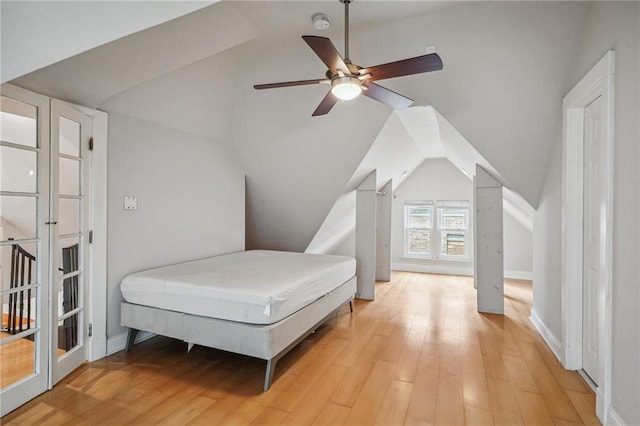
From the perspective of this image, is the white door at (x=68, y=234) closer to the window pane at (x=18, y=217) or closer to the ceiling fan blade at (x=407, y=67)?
the window pane at (x=18, y=217)

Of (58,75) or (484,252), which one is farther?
(484,252)

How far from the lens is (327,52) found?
1760 millimetres

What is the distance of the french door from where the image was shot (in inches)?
73.9

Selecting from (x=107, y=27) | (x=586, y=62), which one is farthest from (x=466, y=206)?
(x=107, y=27)

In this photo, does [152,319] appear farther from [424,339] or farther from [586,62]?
[586,62]

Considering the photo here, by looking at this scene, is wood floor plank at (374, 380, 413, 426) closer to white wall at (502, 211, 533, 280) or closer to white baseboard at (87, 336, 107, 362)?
white baseboard at (87, 336, 107, 362)

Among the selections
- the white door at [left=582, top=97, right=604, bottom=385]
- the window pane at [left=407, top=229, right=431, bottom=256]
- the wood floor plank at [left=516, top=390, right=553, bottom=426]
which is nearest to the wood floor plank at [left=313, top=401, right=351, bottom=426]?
the wood floor plank at [left=516, top=390, right=553, bottom=426]

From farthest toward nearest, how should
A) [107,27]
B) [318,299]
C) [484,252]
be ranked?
[484,252], [318,299], [107,27]

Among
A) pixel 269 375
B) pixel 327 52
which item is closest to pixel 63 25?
pixel 327 52

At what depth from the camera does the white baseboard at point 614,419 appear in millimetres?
1606

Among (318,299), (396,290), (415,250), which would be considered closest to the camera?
(318,299)

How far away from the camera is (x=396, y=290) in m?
5.06

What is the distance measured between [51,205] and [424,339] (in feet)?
10.7

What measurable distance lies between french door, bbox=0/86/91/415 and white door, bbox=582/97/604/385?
3.72 m
